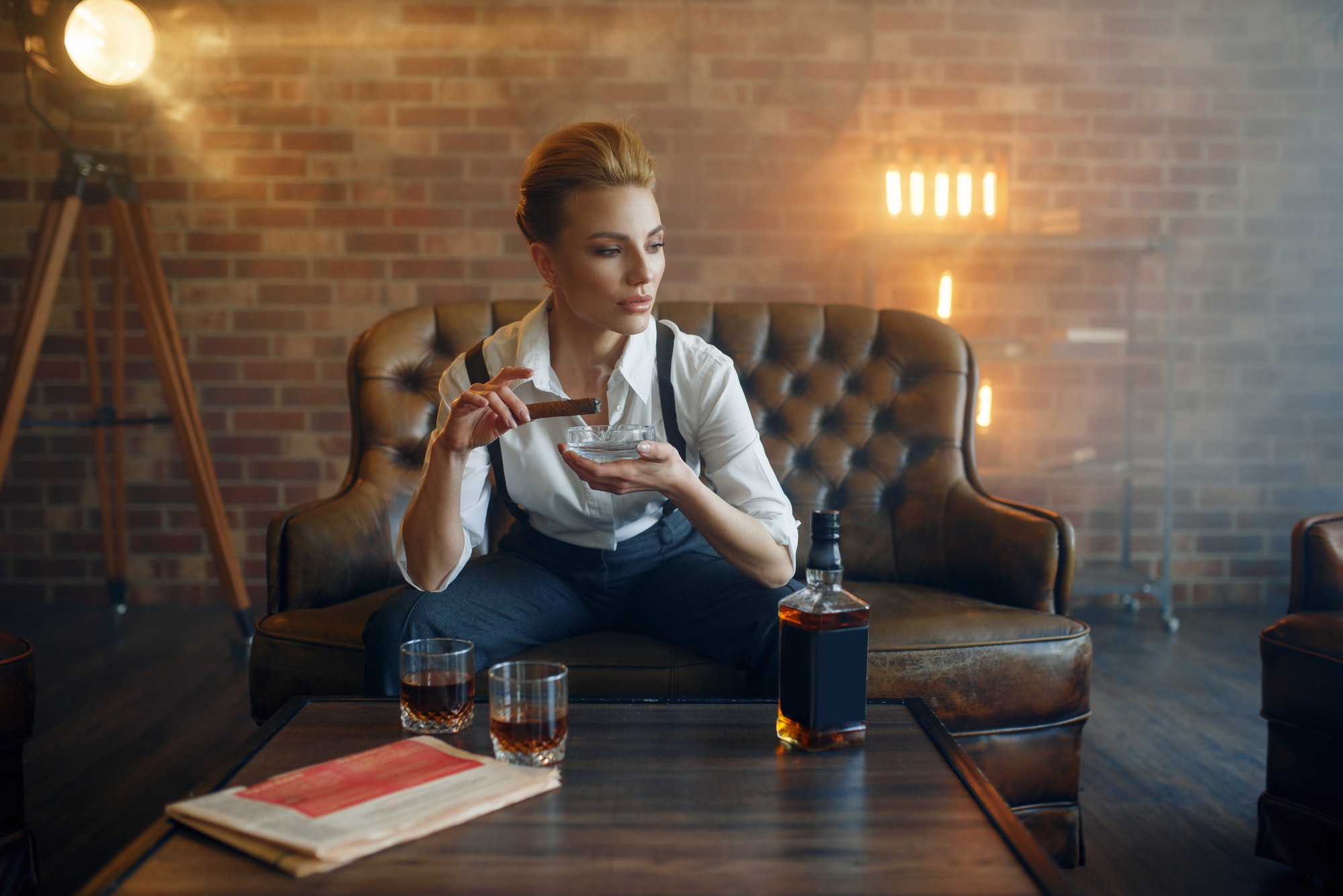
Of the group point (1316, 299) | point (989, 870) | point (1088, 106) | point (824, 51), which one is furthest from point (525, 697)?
point (1316, 299)

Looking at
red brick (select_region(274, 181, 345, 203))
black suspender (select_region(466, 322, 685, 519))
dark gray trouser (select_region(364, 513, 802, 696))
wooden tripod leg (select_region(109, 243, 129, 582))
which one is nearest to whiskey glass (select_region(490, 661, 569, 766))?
dark gray trouser (select_region(364, 513, 802, 696))

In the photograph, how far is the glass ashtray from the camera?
3.83 feet

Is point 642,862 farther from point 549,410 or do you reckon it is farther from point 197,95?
point 197,95

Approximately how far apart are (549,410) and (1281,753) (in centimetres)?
123

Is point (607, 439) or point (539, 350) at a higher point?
point (539, 350)

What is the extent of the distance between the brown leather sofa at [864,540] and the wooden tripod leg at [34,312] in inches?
43.6

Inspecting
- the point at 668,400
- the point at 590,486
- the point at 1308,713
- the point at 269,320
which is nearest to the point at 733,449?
the point at 668,400

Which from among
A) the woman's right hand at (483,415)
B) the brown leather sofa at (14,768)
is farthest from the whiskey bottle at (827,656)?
the brown leather sofa at (14,768)

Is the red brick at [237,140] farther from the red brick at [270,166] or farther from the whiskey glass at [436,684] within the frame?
the whiskey glass at [436,684]

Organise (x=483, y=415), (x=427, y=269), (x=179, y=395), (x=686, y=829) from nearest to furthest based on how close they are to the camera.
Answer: (x=686, y=829), (x=483, y=415), (x=179, y=395), (x=427, y=269)

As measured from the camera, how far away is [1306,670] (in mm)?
1452

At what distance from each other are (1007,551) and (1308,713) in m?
0.48

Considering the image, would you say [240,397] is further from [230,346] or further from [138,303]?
[138,303]

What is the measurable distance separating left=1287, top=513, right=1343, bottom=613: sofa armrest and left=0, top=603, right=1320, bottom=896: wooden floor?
0.42m
